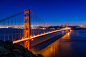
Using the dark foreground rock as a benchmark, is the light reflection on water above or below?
below

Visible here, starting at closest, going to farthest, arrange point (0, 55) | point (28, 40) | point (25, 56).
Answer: point (0, 55)
point (25, 56)
point (28, 40)

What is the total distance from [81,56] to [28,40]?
9.57m

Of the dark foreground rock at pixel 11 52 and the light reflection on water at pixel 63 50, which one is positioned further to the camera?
the light reflection on water at pixel 63 50

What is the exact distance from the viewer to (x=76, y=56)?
38.8 feet

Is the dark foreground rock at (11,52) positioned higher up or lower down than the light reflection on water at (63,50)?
higher up

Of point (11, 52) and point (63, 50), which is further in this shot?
point (63, 50)

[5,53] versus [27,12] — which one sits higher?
[27,12]

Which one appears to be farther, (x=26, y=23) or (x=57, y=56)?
(x=26, y=23)

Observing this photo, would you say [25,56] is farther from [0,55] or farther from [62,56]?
[62,56]

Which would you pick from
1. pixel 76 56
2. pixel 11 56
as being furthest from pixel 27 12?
pixel 11 56

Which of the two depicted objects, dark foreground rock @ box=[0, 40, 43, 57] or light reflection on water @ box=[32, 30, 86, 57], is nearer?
dark foreground rock @ box=[0, 40, 43, 57]

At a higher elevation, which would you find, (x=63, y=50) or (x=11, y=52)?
(x=11, y=52)

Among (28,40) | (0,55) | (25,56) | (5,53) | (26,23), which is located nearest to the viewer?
(0,55)

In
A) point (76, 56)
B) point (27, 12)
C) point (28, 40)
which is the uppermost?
point (27, 12)
